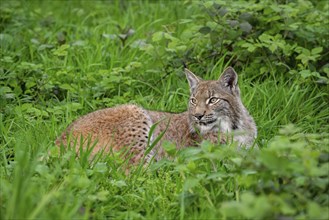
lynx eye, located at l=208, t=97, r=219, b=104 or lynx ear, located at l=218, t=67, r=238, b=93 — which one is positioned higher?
lynx ear, located at l=218, t=67, r=238, b=93

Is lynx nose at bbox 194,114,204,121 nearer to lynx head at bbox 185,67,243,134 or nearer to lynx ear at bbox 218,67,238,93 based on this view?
lynx head at bbox 185,67,243,134

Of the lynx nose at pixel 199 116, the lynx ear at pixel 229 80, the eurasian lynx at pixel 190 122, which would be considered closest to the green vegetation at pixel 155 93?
the eurasian lynx at pixel 190 122

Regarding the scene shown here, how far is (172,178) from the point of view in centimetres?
556

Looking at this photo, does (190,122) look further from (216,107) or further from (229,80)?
(229,80)

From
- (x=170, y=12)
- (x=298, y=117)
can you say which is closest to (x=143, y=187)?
(x=298, y=117)

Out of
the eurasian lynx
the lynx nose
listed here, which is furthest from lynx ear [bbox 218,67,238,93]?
the lynx nose

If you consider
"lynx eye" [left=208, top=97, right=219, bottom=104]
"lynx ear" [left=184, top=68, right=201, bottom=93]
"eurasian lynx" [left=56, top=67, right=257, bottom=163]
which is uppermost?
"lynx ear" [left=184, top=68, right=201, bottom=93]

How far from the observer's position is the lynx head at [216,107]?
6.70 meters

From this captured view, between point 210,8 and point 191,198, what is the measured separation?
3685 mm

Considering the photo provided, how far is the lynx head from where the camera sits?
22.0 ft

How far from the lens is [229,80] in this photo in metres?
6.88

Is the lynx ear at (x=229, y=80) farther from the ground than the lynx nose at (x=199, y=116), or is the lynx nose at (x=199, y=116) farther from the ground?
the lynx ear at (x=229, y=80)

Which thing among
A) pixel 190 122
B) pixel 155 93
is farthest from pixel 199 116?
pixel 155 93

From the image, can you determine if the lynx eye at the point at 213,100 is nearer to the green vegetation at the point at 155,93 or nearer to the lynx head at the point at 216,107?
the lynx head at the point at 216,107
